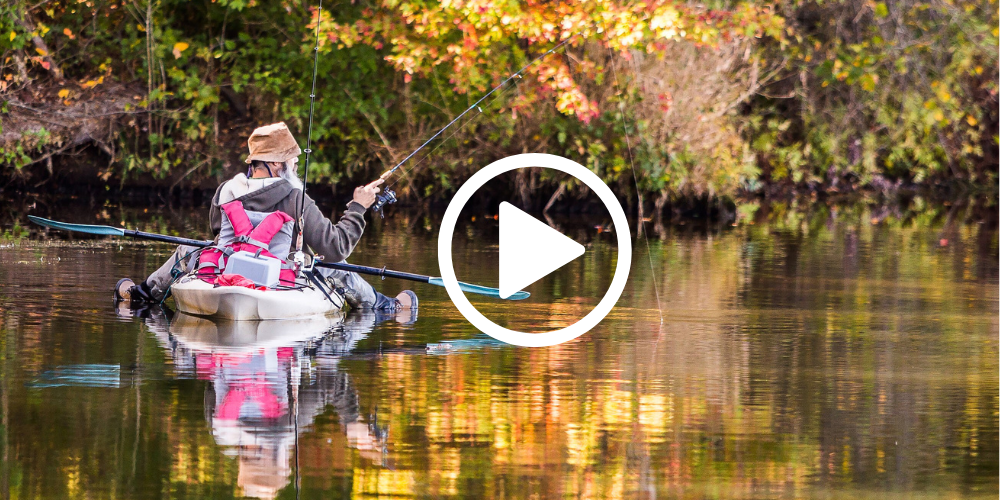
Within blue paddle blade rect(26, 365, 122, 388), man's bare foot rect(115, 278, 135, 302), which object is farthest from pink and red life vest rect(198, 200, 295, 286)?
blue paddle blade rect(26, 365, 122, 388)

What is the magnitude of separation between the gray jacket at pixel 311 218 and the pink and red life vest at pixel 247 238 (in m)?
0.09

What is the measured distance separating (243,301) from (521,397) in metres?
3.11

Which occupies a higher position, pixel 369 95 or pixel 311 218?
pixel 369 95

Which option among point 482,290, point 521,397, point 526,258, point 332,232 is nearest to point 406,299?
point 482,290

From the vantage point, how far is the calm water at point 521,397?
6.41 meters

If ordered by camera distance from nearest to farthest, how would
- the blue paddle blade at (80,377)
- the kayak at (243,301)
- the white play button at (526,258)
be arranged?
the blue paddle blade at (80,377) < the kayak at (243,301) < the white play button at (526,258)

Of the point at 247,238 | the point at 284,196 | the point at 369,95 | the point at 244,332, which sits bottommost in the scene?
the point at 244,332

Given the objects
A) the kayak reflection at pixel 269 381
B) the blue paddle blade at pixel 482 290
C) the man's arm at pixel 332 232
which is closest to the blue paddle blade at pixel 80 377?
the kayak reflection at pixel 269 381

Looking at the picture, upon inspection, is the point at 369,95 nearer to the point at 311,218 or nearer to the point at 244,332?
the point at 311,218

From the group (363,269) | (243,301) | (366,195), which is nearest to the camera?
(243,301)

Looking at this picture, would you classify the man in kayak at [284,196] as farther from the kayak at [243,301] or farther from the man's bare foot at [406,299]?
the man's bare foot at [406,299]

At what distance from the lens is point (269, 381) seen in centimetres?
845

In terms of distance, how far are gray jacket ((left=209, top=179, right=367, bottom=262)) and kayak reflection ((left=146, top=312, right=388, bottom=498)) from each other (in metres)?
0.49

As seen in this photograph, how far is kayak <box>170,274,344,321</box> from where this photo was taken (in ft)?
35.3
